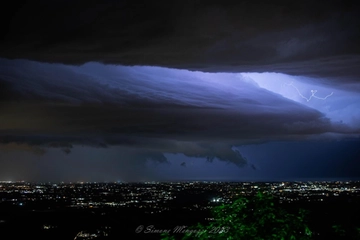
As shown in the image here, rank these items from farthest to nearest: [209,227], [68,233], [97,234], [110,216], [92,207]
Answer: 1. [92,207]
2. [110,216]
3. [68,233]
4. [97,234]
5. [209,227]

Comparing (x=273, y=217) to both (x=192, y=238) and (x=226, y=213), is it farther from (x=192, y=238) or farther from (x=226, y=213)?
(x=192, y=238)

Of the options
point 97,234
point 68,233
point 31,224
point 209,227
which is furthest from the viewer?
point 31,224

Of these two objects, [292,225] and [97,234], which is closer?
[292,225]

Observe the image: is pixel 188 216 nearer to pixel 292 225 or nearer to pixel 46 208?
pixel 46 208

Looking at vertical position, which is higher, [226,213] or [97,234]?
[226,213]

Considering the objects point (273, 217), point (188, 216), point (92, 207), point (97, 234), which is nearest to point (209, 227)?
point (273, 217)

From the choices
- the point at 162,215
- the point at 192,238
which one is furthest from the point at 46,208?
the point at 192,238
